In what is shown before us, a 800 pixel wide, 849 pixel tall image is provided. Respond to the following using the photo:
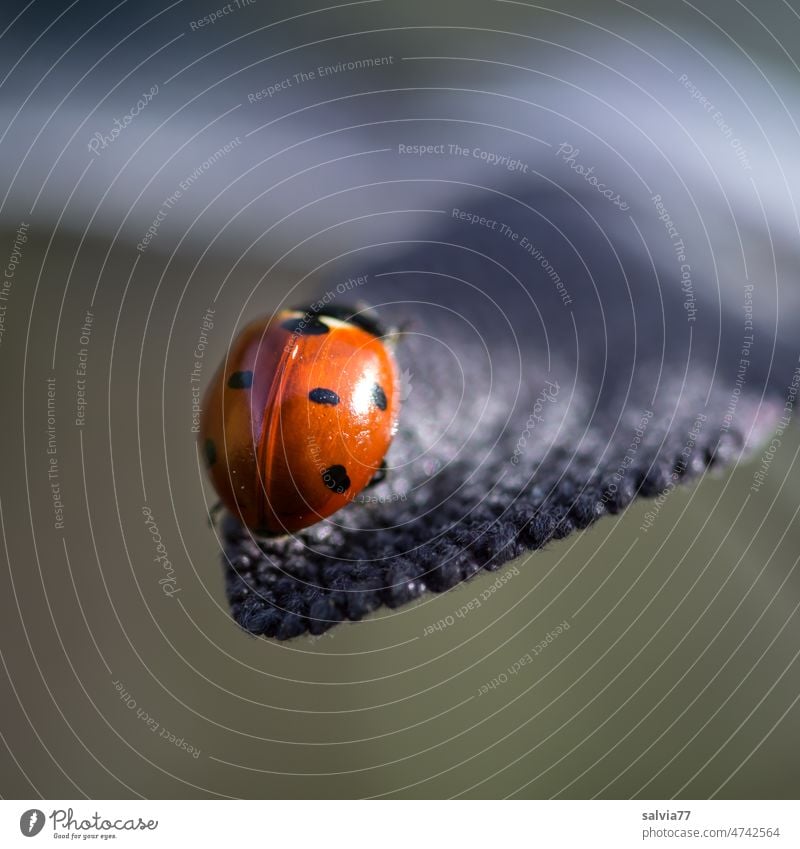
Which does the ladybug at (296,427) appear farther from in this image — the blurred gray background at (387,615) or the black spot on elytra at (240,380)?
the blurred gray background at (387,615)

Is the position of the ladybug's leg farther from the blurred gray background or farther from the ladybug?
the blurred gray background

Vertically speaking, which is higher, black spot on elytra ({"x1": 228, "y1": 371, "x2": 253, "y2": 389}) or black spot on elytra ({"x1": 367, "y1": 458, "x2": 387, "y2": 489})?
black spot on elytra ({"x1": 228, "y1": 371, "x2": 253, "y2": 389})

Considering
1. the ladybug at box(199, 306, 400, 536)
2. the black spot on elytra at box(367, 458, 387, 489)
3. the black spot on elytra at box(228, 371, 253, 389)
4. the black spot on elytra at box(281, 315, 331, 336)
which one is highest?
the black spot on elytra at box(281, 315, 331, 336)

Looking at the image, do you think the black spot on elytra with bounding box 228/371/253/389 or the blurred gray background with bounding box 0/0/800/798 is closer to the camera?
the black spot on elytra with bounding box 228/371/253/389

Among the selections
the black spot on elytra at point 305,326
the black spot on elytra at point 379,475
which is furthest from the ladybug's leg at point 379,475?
the black spot on elytra at point 305,326

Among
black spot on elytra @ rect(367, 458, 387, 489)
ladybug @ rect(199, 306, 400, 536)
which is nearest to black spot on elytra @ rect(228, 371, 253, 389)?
ladybug @ rect(199, 306, 400, 536)

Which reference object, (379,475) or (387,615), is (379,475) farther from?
(387,615)

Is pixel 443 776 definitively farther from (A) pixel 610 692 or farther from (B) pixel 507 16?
(B) pixel 507 16
